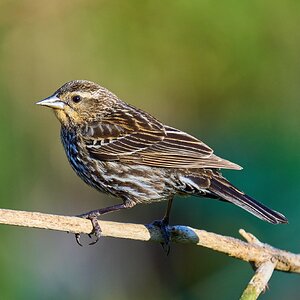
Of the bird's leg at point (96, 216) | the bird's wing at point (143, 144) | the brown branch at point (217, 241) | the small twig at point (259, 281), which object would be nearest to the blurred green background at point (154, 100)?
the bird's wing at point (143, 144)

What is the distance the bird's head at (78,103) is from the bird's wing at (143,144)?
82 millimetres

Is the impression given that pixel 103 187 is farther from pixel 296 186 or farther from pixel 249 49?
pixel 249 49

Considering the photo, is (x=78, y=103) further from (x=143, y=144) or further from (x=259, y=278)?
(x=259, y=278)

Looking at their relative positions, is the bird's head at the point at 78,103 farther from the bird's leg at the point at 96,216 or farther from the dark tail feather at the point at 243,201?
the dark tail feather at the point at 243,201

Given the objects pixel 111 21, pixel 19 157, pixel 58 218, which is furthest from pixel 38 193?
pixel 58 218

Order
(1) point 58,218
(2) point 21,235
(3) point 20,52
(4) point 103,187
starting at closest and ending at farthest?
(1) point 58,218 → (4) point 103,187 → (2) point 21,235 → (3) point 20,52

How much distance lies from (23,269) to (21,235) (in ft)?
1.21

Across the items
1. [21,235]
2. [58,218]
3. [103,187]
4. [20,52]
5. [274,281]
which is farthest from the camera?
[20,52]

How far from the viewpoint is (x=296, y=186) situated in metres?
6.59

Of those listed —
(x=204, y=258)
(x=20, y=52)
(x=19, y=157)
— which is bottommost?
(x=204, y=258)

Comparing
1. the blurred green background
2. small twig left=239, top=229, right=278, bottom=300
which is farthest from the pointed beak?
small twig left=239, top=229, right=278, bottom=300

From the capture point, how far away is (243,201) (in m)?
4.93

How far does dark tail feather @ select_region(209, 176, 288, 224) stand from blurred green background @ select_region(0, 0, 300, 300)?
160 centimetres

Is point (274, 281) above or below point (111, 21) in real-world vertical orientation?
below
